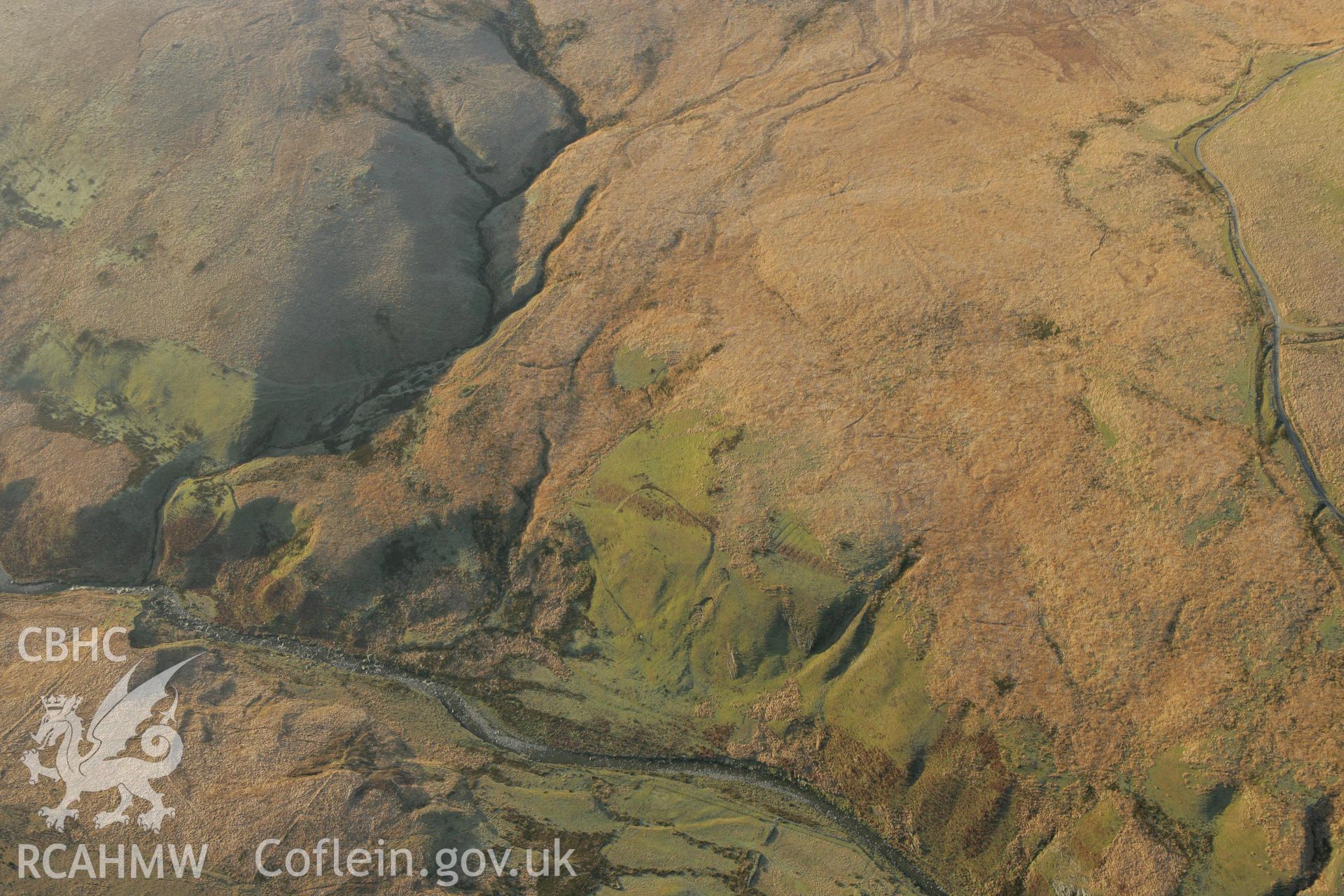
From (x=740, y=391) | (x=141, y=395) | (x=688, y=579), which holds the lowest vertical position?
(x=688, y=579)

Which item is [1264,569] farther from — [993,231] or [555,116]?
[555,116]

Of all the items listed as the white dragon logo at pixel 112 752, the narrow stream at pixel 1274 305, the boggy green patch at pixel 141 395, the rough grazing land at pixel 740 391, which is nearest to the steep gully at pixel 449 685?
the rough grazing land at pixel 740 391

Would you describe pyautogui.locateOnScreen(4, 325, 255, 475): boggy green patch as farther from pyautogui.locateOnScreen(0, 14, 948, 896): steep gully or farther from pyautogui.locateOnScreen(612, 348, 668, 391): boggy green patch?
pyautogui.locateOnScreen(612, 348, 668, 391): boggy green patch

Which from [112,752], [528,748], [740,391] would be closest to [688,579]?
[740,391]

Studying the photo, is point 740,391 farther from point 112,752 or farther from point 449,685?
point 112,752

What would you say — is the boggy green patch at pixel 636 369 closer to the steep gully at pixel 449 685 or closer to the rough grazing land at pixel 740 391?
the rough grazing land at pixel 740 391

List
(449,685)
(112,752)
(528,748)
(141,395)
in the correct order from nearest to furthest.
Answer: (112,752)
(528,748)
(449,685)
(141,395)

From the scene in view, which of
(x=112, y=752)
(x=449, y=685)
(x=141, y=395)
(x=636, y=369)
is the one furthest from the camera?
(x=141, y=395)
